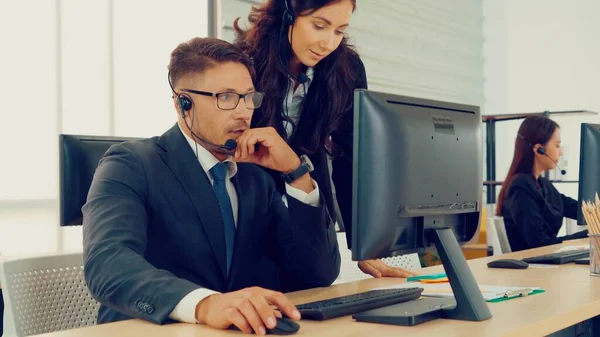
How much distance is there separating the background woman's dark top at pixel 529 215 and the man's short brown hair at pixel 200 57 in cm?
240

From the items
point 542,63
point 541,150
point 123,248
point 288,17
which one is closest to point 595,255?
point 288,17

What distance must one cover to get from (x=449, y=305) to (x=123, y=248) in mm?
567

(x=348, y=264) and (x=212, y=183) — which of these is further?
(x=348, y=264)

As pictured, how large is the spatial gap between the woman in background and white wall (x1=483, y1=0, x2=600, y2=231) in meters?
1.78

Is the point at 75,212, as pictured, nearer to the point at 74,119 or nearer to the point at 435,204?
the point at 435,204

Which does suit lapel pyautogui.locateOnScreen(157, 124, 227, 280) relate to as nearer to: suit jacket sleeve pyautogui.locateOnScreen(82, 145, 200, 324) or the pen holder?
suit jacket sleeve pyautogui.locateOnScreen(82, 145, 200, 324)

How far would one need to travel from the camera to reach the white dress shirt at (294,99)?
1.93m

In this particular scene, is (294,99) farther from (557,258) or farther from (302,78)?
(557,258)

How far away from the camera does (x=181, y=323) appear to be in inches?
46.4

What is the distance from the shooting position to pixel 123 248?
1273mm

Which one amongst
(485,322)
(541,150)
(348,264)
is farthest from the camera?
(541,150)

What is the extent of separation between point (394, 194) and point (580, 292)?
1.96 feet

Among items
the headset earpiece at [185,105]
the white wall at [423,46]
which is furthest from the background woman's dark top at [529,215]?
the headset earpiece at [185,105]

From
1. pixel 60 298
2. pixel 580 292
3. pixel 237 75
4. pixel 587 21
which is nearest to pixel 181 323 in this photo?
pixel 60 298
